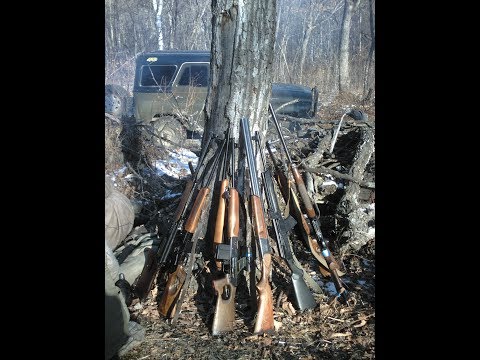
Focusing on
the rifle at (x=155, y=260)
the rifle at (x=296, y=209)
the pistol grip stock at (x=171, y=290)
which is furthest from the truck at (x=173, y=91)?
the pistol grip stock at (x=171, y=290)

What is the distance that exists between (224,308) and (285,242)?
83 centimetres

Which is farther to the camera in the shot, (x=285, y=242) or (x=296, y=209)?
(x=296, y=209)

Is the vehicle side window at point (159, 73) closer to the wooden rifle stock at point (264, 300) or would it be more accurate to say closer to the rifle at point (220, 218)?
the rifle at point (220, 218)

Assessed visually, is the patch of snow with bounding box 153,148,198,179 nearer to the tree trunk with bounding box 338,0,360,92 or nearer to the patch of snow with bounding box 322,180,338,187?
the patch of snow with bounding box 322,180,338,187

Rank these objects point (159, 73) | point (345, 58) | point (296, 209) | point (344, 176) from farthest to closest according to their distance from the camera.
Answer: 1. point (345, 58)
2. point (159, 73)
3. point (344, 176)
4. point (296, 209)

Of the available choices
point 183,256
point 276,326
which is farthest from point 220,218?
point 276,326

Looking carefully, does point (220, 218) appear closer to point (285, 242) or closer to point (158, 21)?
point (285, 242)

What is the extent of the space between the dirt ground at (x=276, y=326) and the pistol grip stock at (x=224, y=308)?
54mm

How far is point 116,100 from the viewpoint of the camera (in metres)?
7.37

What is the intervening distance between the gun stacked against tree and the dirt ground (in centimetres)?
11

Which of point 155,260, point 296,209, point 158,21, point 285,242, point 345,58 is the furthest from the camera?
point 345,58

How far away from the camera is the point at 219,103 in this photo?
3580mm

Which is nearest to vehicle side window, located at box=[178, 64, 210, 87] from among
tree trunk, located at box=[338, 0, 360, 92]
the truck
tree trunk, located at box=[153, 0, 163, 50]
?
the truck

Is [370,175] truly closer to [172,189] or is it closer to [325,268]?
[325,268]
